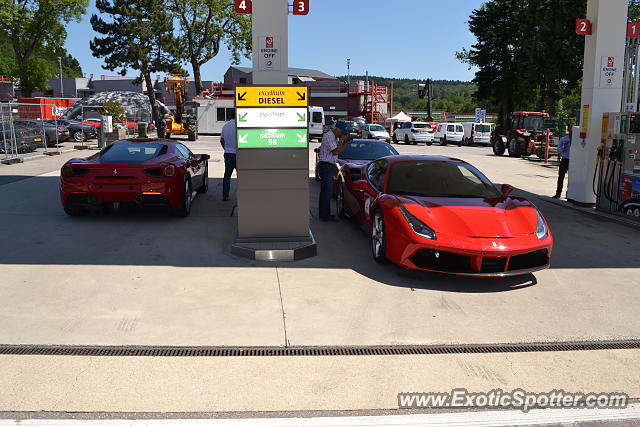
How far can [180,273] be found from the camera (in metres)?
6.43

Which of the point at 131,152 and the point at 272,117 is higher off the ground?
the point at 272,117

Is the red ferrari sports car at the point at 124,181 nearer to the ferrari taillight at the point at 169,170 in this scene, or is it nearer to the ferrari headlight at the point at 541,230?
the ferrari taillight at the point at 169,170

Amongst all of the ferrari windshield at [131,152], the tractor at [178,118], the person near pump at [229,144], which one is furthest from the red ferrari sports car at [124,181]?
the tractor at [178,118]

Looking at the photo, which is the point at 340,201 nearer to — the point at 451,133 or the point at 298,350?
the point at 298,350

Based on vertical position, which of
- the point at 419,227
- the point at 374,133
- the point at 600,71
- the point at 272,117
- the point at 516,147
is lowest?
the point at 516,147

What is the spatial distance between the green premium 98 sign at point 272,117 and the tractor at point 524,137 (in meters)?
21.5

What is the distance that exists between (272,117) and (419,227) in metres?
2.38

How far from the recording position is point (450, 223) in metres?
6.08

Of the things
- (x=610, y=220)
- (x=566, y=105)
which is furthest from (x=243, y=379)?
(x=566, y=105)

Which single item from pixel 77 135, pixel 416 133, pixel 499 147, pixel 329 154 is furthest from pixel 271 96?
pixel 416 133

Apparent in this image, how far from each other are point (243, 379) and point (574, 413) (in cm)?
211

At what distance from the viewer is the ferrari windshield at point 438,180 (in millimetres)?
7074

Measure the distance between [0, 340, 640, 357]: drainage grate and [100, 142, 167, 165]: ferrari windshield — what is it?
4883 mm

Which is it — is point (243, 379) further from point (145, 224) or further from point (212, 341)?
point (145, 224)
